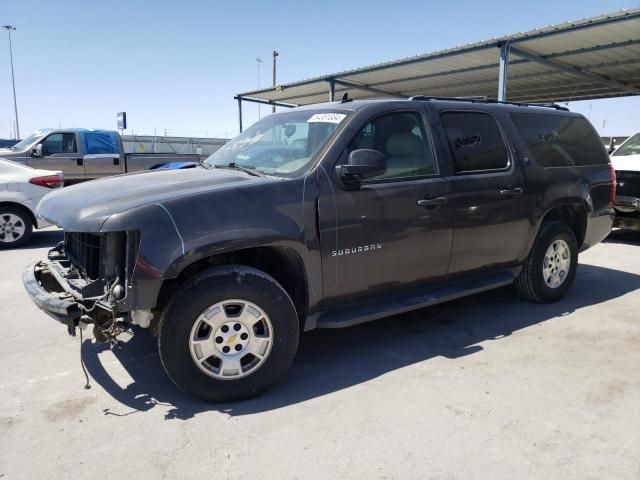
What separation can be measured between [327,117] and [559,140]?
274 cm

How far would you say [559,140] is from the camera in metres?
5.07

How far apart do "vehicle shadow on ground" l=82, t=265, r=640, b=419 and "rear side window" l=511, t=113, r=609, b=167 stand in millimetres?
1484

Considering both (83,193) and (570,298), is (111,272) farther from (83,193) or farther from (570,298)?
(570,298)

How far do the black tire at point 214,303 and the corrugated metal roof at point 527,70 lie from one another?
396 inches

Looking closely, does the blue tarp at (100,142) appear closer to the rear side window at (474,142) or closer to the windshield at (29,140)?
the windshield at (29,140)

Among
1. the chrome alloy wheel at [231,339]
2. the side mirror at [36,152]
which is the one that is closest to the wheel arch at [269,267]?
the chrome alloy wheel at [231,339]

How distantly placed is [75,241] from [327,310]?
192cm

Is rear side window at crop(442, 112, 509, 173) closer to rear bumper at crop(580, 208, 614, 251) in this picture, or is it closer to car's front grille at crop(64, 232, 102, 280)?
rear bumper at crop(580, 208, 614, 251)

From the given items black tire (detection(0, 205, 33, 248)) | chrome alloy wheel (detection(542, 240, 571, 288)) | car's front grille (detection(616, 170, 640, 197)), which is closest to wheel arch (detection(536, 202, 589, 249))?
chrome alloy wheel (detection(542, 240, 571, 288))

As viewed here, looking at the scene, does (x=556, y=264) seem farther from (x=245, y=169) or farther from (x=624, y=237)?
(x=624, y=237)

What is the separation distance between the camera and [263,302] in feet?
10.0

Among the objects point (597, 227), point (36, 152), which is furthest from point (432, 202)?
point (36, 152)

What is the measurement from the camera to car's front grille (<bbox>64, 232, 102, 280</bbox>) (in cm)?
320

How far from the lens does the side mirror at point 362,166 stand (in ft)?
10.9
